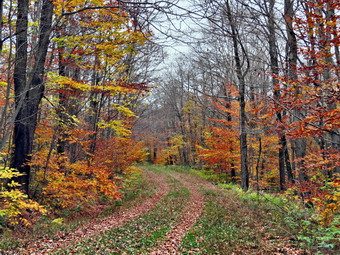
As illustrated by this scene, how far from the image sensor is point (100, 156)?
43.1ft

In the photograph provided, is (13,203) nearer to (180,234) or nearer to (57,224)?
(57,224)

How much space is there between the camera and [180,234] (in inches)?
291

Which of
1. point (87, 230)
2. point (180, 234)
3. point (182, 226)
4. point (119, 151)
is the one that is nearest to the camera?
point (180, 234)

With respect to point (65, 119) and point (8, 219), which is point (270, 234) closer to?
point (8, 219)

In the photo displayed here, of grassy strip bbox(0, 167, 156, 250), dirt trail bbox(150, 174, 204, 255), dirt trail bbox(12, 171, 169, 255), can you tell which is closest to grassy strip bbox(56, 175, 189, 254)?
dirt trail bbox(150, 174, 204, 255)

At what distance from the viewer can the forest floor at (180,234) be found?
19.7ft

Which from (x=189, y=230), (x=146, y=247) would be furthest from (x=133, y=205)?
(x=146, y=247)

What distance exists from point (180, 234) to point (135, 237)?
53.3 inches

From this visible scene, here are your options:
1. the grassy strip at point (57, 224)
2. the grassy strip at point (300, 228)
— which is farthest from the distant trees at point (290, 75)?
the grassy strip at point (57, 224)

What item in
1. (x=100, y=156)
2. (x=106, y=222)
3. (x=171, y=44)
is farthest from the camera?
(x=100, y=156)

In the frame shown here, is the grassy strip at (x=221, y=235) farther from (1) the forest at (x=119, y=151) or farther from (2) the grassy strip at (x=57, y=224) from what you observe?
(2) the grassy strip at (x=57, y=224)

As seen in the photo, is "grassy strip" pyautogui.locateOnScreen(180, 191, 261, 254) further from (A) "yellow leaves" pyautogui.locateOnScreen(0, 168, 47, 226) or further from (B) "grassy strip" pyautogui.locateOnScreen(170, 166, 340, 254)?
(A) "yellow leaves" pyautogui.locateOnScreen(0, 168, 47, 226)

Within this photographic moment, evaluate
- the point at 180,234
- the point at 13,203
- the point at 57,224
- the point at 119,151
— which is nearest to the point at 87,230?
the point at 57,224

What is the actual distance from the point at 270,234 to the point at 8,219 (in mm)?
8005
